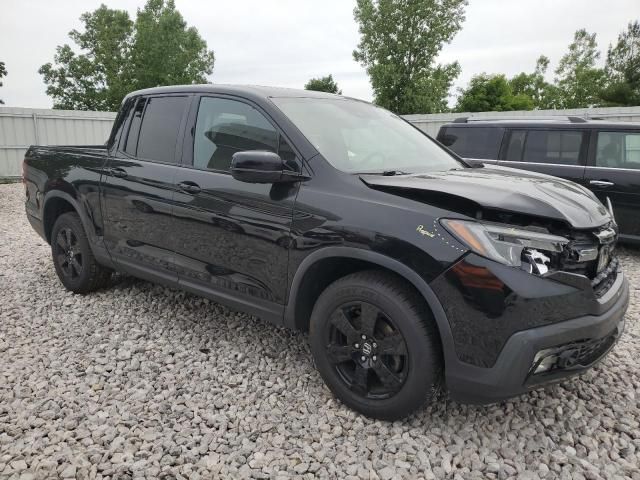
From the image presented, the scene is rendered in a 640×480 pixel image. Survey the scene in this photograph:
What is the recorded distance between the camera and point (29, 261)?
19.0 feet

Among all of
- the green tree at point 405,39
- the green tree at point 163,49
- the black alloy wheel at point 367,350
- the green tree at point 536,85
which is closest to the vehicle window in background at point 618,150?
the black alloy wheel at point 367,350

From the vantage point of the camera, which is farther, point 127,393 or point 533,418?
point 127,393

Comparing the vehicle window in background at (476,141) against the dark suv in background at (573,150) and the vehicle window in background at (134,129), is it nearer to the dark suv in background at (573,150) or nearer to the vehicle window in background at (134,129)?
the dark suv in background at (573,150)

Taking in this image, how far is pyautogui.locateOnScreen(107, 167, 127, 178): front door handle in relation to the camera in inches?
148

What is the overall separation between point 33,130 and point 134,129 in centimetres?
1332

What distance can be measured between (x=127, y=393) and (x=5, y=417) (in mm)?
620

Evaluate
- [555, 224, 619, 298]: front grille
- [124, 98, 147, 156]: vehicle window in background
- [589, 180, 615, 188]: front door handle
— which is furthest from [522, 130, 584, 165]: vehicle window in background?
[124, 98, 147, 156]: vehicle window in background

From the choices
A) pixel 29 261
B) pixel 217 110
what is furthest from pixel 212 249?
pixel 29 261

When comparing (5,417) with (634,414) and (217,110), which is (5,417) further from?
(634,414)

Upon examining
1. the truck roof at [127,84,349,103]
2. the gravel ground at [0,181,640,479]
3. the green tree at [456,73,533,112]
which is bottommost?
the gravel ground at [0,181,640,479]

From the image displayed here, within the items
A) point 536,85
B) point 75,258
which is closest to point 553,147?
point 75,258

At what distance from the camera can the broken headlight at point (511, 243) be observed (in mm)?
2080

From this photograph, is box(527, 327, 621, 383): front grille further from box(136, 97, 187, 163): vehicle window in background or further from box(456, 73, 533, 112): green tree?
box(456, 73, 533, 112): green tree

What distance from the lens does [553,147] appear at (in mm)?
6324
